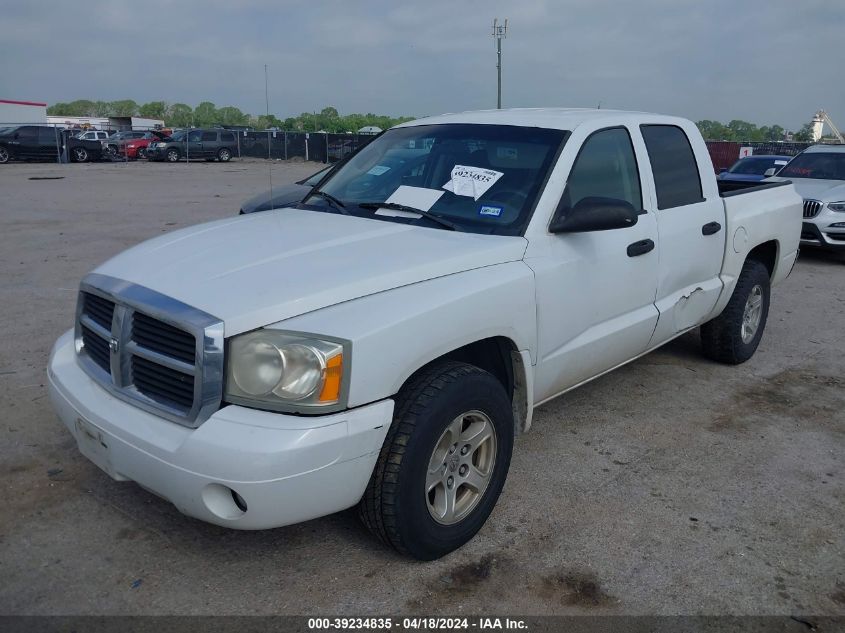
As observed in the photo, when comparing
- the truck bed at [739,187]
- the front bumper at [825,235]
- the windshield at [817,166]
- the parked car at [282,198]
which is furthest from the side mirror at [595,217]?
the windshield at [817,166]

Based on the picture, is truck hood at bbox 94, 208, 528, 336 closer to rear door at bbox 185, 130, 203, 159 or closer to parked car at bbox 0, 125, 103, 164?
parked car at bbox 0, 125, 103, 164

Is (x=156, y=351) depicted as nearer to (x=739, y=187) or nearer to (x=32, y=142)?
(x=739, y=187)

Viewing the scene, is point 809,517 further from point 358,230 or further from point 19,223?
point 19,223

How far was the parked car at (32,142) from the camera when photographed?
101ft

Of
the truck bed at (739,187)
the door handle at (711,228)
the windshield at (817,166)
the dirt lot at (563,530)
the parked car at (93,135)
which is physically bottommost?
the dirt lot at (563,530)

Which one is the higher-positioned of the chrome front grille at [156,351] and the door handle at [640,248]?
the door handle at [640,248]

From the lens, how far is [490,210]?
11.7ft

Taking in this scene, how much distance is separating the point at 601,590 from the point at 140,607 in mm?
1726

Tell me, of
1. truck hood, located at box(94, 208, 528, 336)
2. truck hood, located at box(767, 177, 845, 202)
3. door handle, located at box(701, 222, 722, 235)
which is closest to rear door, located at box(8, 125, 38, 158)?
truck hood, located at box(767, 177, 845, 202)

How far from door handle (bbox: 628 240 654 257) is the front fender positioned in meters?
0.91

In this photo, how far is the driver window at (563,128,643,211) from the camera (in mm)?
3787

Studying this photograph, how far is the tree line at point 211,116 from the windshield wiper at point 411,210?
6014 cm

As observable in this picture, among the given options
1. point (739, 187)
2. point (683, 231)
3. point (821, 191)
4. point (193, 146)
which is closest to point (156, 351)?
point (683, 231)

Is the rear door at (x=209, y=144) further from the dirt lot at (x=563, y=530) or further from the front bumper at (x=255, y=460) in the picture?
the front bumper at (x=255, y=460)
